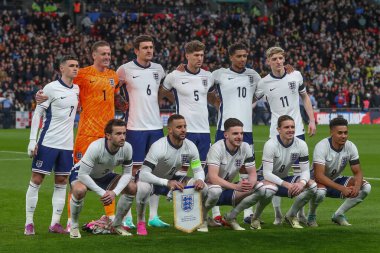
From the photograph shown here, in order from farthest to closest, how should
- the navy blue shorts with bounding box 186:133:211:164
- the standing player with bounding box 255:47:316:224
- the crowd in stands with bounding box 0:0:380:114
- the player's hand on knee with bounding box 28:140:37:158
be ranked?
1. the crowd in stands with bounding box 0:0:380:114
2. the standing player with bounding box 255:47:316:224
3. the navy blue shorts with bounding box 186:133:211:164
4. the player's hand on knee with bounding box 28:140:37:158

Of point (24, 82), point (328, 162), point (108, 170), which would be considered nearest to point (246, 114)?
point (328, 162)

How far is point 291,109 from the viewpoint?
1345 cm

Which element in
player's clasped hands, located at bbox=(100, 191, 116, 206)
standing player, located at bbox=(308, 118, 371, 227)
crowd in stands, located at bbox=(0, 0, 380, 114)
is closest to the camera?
player's clasped hands, located at bbox=(100, 191, 116, 206)

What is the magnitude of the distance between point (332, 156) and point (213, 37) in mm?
35656

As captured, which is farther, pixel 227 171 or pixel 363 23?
pixel 363 23

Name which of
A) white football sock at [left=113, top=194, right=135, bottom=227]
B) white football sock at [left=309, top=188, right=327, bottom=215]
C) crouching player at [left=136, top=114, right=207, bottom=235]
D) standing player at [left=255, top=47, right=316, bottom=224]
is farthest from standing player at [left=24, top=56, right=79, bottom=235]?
white football sock at [left=309, top=188, right=327, bottom=215]

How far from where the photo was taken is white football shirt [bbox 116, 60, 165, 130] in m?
12.9

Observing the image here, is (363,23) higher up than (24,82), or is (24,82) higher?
(363,23)

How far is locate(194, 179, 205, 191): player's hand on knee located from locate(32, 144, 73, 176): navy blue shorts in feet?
5.63

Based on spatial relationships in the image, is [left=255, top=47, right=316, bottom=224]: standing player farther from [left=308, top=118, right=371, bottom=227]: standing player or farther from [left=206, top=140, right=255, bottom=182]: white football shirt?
[left=206, top=140, right=255, bottom=182]: white football shirt

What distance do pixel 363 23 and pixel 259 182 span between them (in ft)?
140

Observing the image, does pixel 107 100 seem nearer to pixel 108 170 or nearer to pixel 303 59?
pixel 108 170

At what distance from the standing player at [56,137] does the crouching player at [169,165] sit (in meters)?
1.06

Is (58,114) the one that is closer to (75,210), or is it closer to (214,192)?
(75,210)
